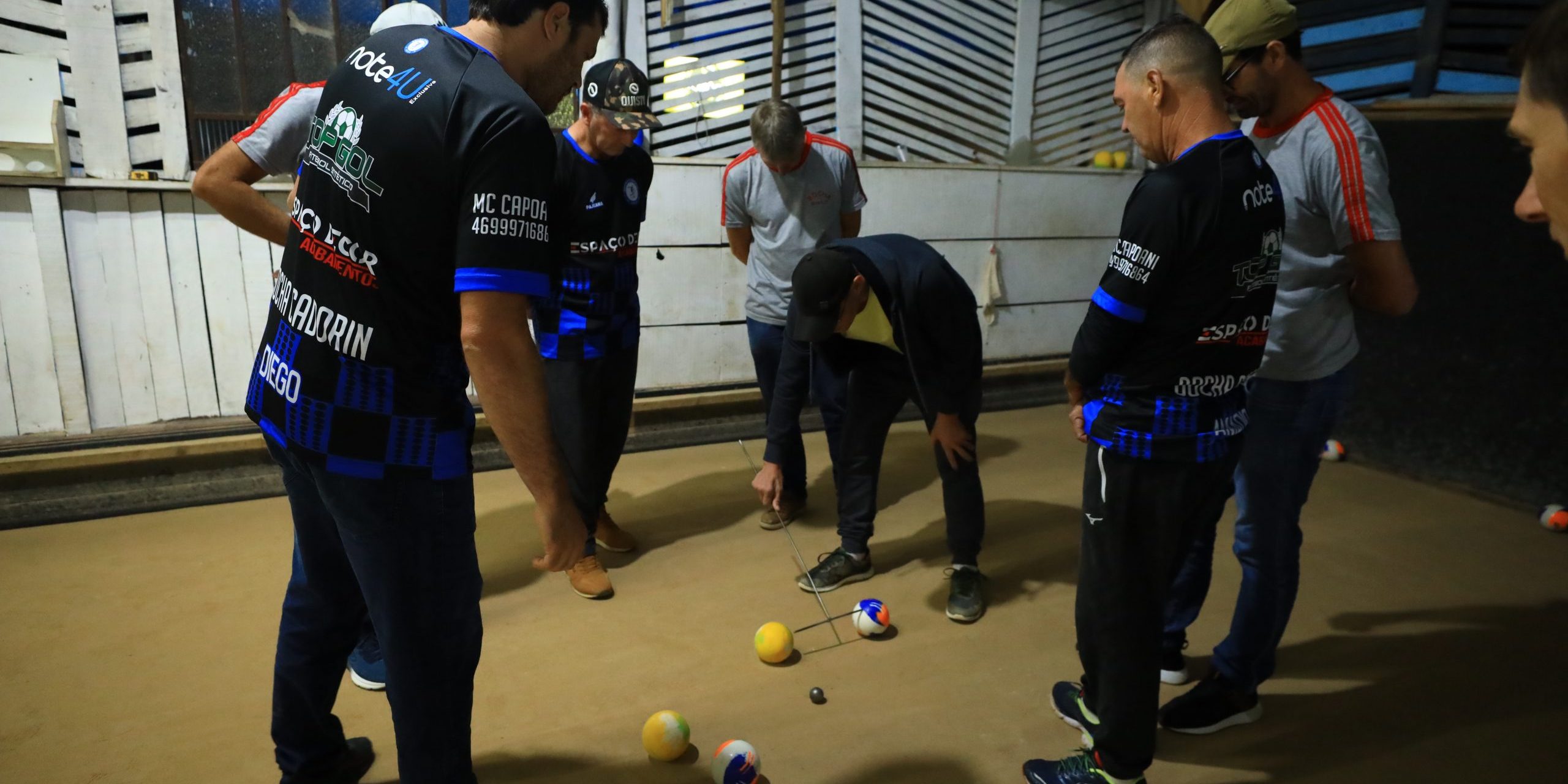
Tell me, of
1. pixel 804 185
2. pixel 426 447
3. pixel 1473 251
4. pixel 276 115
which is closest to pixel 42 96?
pixel 276 115

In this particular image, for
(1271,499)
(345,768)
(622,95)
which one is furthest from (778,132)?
(345,768)

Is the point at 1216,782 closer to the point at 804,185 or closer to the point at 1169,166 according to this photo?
the point at 1169,166

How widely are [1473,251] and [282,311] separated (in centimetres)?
488

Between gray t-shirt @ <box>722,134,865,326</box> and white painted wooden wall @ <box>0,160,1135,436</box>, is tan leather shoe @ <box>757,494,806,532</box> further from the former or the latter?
white painted wooden wall @ <box>0,160,1135,436</box>

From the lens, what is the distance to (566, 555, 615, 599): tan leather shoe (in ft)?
10.0

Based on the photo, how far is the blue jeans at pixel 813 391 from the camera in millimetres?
3549

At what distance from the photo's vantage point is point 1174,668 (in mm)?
2566

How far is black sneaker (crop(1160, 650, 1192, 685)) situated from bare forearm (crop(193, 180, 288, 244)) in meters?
2.78

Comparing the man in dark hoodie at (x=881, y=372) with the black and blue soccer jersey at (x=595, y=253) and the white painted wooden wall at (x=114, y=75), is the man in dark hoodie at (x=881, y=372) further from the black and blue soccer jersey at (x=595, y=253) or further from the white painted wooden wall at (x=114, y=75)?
the white painted wooden wall at (x=114, y=75)

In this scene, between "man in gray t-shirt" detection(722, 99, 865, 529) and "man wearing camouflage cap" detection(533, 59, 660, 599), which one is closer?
"man wearing camouflage cap" detection(533, 59, 660, 599)

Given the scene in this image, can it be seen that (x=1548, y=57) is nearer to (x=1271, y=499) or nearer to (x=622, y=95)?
(x=1271, y=499)

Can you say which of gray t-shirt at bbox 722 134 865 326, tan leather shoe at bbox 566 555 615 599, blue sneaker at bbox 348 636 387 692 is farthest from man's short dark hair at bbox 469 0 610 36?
gray t-shirt at bbox 722 134 865 326

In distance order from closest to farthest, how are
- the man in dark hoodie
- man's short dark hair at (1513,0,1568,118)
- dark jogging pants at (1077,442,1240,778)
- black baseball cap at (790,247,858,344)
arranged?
man's short dark hair at (1513,0,1568,118)
dark jogging pants at (1077,442,1240,778)
black baseball cap at (790,247,858,344)
the man in dark hoodie

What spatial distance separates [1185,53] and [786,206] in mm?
2203
